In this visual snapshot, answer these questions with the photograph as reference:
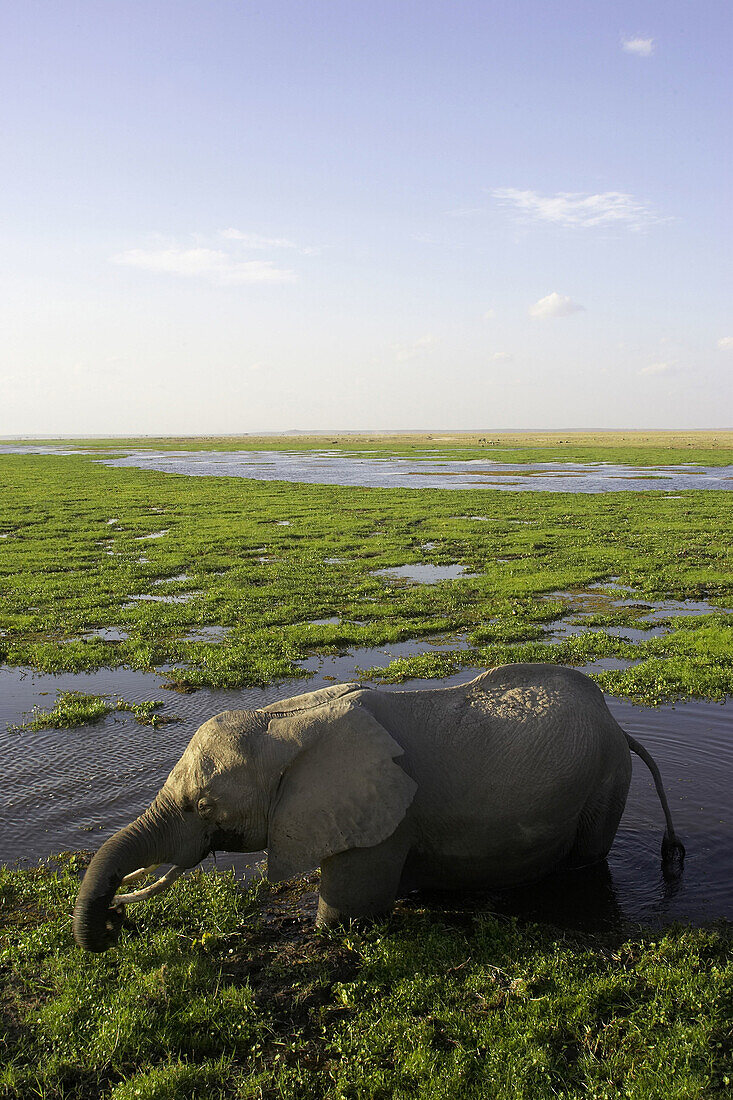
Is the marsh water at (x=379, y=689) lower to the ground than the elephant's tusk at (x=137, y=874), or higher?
lower

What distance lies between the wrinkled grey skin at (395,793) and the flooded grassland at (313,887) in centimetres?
45

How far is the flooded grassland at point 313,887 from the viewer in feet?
17.4

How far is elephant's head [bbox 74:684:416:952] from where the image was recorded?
21.5ft

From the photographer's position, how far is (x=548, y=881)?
25.1 ft

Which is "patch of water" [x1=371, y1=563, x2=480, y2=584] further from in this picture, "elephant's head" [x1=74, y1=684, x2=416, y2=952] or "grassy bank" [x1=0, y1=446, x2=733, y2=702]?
"elephant's head" [x1=74, y1=684, x2=416, y2=952]

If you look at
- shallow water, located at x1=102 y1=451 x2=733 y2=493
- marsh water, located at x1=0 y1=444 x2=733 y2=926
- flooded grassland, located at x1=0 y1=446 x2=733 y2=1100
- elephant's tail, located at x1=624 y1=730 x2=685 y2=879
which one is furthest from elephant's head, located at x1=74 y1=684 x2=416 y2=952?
shallow water, located at x1=102 y1=451 x2=733 y2=493

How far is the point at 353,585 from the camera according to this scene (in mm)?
21672

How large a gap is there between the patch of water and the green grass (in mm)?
15780

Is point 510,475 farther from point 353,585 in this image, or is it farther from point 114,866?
point 114,866

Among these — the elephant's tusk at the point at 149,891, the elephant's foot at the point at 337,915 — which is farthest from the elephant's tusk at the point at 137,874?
the elephant's foot at the point at 337,915

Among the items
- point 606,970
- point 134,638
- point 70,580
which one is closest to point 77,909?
point 606,970

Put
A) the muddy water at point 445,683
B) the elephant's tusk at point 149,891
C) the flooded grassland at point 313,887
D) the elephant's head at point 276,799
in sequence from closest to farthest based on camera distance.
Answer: the flooded grassland at point 313,887, the elephant's tusk at point 149,891, the elephant's head at point 276,799, the muddy water at point 445,683

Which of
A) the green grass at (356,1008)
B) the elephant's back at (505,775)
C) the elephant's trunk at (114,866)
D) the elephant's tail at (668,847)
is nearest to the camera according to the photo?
the green grass at (356,1008)

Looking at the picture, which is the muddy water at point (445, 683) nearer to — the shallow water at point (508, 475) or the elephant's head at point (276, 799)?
the elephant's head at point (276, 799)
